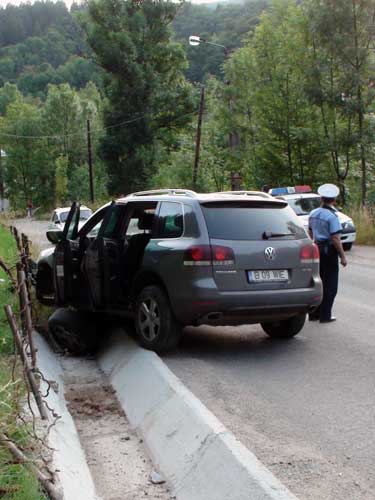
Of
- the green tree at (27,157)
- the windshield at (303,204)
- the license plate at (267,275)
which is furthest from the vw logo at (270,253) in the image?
the green tree at (27,157)

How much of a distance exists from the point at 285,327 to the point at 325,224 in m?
1.59

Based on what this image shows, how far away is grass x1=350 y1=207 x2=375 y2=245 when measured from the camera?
23.1m

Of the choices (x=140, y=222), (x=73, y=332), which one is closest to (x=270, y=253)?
(x=140, y=222)

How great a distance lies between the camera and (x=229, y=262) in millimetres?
7734

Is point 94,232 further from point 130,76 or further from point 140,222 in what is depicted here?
point 130,76

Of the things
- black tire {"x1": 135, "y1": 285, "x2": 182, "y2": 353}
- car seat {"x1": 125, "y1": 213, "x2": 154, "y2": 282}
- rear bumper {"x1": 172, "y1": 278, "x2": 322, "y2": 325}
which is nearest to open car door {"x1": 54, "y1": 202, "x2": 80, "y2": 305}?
car seat {"x1": 125, "y1": 213, "x2": 154, "y2": 282}

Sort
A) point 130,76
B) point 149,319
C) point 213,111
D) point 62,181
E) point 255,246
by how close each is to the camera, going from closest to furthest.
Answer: point 255,246 → point 149,319 → point 130,76 → point 213,111 → point 62,181

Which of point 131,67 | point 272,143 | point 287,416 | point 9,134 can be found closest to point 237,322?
point 287,416

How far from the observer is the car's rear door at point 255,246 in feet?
25.4

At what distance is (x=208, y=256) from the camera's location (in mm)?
7695

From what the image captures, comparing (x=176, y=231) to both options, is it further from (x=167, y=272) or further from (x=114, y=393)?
(x=114, y=393)

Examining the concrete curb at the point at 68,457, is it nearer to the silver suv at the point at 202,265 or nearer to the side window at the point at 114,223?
the silver suv at the point at 202,265

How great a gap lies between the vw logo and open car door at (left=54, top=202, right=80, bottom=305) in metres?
2.78

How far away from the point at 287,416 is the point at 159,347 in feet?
7.76
